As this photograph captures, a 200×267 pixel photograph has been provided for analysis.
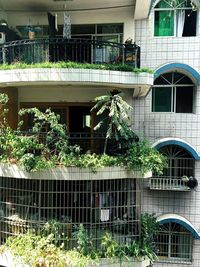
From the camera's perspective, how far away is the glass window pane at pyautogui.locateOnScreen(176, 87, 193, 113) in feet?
29.8

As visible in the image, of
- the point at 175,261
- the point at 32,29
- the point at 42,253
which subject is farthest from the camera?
the point at 175,261

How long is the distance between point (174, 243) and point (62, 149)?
4923 millimetres

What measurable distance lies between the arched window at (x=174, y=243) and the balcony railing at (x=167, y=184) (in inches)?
48.3

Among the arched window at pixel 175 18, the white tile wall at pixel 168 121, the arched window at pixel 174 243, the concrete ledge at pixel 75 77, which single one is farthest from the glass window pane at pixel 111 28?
the arched window at pixel 174 243

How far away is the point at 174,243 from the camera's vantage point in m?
9.24

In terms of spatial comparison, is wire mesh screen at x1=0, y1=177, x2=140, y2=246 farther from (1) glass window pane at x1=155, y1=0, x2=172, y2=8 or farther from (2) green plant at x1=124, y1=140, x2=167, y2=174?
(1) glass window pane at x1=155, y1=0, x2=172, y2=8

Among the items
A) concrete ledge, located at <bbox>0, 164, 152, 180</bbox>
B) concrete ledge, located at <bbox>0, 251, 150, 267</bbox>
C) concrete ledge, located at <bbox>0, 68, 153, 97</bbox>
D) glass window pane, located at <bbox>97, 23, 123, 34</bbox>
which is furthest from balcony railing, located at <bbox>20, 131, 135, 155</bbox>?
glass window pane, located at <bbox>97, 23, 123, 34</bbox>

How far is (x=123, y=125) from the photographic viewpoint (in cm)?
724

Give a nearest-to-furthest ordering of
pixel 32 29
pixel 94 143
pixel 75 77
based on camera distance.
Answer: pixel 75 77
pixel 94 143
pixel 32 29

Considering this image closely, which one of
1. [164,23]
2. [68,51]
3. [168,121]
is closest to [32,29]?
[68,51]

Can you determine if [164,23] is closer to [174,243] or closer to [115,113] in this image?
[115,113]

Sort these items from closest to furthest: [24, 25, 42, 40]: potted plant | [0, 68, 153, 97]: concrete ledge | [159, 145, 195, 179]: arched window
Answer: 1. [0, 68, 153, 97]: concrete ledge
2. [24, 25, 42, 40]: potted plant
3. [159, 145, 195, 179]: arched window

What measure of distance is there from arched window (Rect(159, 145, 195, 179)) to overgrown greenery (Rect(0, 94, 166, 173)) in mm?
1842

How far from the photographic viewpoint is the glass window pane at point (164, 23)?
886 centimetres
